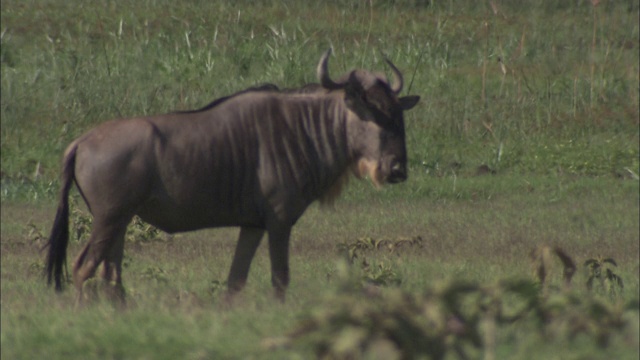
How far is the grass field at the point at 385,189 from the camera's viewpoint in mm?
4699

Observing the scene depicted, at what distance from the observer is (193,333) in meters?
5.21

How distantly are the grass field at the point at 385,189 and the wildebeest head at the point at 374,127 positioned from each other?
69 cm

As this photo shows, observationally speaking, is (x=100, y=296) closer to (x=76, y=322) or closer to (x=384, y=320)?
(x=76, y=322)

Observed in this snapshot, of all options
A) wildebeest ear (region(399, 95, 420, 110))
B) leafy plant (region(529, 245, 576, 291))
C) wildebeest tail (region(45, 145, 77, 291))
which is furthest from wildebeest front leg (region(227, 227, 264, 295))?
leafy plant (region(529, 245, 576, 291))

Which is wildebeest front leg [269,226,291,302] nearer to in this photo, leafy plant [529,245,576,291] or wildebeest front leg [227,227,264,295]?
wildebeest front leg [227,227,264,295]

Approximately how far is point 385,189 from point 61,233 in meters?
A: 6.59

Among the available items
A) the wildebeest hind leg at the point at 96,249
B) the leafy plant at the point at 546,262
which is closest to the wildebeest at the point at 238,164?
the wildebeest hind leg at the point at 96,249

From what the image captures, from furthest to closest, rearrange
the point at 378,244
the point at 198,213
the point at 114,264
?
1. the point at 378,244
2. the point at 198,213
3. the point at 114,264

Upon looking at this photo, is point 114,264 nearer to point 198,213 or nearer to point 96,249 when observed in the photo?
point 96,249

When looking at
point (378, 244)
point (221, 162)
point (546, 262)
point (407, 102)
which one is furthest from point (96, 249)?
point (378, 244)

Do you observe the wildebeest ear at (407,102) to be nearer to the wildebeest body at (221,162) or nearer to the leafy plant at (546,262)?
the wildebeest body at (221,162)

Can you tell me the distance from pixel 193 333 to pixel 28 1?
55.0 feet

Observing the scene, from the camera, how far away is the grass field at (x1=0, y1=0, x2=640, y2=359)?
470 cm

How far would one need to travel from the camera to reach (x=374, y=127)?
834 centimetres
